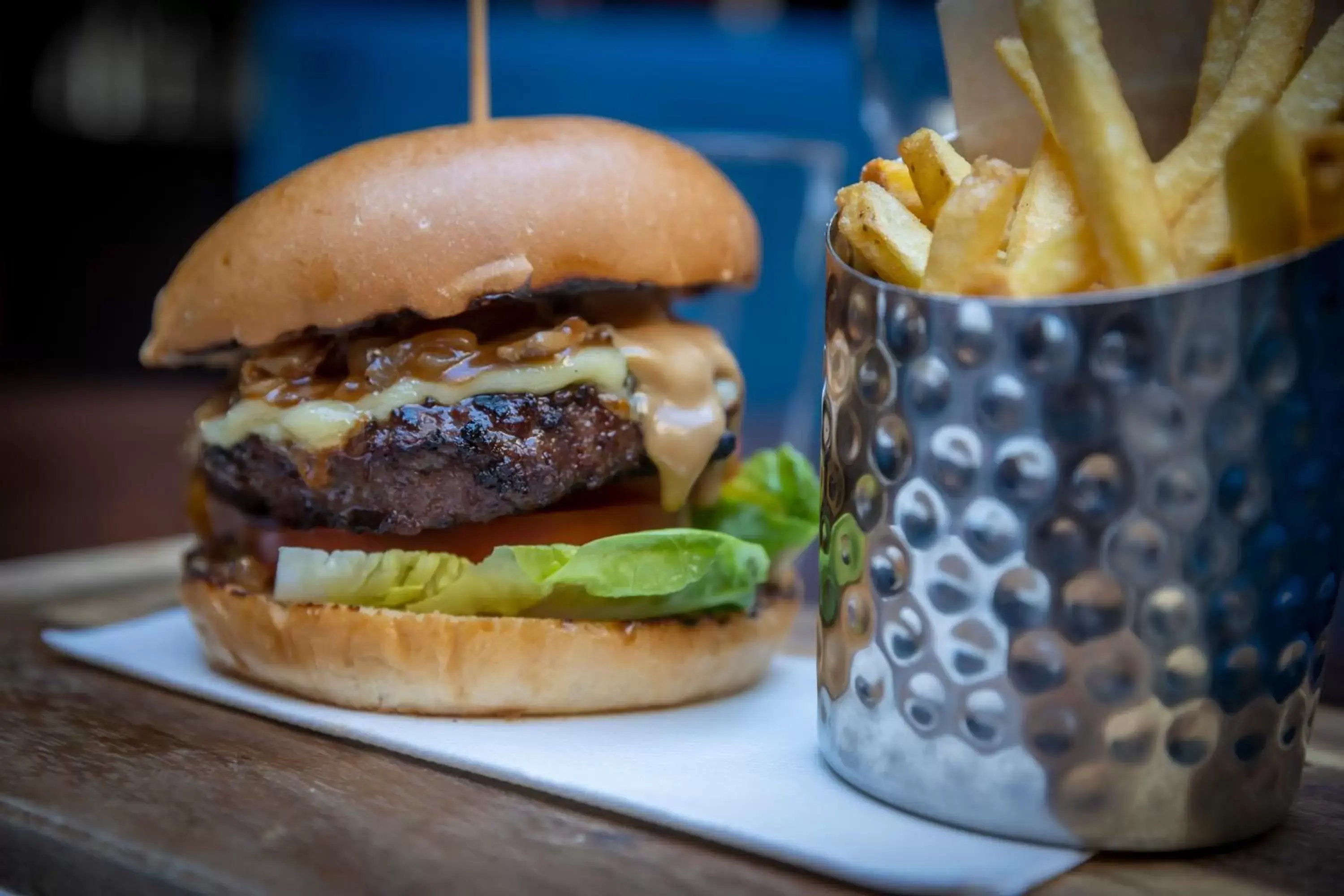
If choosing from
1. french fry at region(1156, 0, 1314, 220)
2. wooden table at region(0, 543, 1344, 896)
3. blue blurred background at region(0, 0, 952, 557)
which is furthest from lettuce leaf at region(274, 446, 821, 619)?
blue blurred background at region(0, 0, 952, 557)

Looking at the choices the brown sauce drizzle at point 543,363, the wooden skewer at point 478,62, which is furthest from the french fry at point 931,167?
the wooden skewer at point 478,62

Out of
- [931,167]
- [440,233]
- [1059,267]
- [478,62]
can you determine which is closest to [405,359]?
[440,233]

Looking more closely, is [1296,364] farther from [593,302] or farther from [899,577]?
[593,302]

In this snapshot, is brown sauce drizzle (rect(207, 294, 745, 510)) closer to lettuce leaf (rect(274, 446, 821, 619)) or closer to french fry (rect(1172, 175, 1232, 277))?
lettuce leaf (rect(274, 446, 821, 619))

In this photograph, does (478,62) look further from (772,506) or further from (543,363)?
(772,506)

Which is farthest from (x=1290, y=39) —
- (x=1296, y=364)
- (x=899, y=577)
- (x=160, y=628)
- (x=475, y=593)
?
(x=160, y=628)
